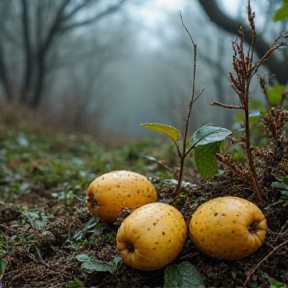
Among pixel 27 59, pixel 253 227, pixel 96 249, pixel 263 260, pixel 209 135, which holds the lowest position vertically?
pixel 96 249

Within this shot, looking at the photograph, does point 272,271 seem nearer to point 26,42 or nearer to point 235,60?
point 235,60

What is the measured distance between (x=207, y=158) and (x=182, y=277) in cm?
58

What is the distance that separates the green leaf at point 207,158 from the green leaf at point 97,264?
58 centimetres

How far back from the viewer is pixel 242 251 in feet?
4.52

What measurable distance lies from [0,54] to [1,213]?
9.38 m

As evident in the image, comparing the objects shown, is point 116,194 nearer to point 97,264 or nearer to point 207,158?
point 97,264

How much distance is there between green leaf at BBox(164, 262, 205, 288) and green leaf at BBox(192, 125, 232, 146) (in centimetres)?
55

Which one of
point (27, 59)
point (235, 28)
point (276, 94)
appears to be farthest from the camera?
point (27, 59)

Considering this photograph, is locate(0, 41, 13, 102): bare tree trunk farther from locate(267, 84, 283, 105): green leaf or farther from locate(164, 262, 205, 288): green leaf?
locate(164, 262, 205, 288): green leaf

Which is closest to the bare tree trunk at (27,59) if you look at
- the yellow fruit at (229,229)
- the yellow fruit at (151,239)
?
the yellow fruit at (151,239)

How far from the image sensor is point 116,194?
1.71 m

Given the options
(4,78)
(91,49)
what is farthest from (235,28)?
(91,49)

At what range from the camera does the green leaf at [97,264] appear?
1.47 meters

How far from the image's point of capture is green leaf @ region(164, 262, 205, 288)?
1386mm
